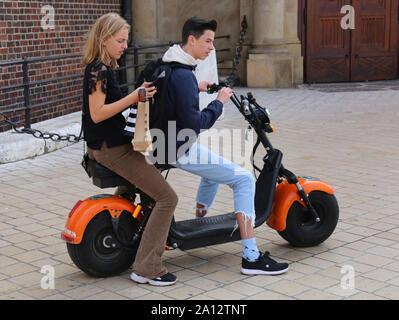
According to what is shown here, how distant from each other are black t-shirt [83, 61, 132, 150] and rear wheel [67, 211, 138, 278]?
443 mm

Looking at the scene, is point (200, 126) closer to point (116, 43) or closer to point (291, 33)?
point (116, 43)

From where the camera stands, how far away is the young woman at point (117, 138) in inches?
168

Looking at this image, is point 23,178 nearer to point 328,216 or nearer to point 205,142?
point 205,142

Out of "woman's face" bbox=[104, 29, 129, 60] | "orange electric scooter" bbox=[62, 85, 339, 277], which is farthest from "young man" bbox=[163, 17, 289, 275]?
"woman's face" bbox=[104, 29, 129, 60]

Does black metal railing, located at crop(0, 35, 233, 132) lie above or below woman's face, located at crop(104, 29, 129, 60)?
below

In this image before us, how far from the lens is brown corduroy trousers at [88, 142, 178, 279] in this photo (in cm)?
437

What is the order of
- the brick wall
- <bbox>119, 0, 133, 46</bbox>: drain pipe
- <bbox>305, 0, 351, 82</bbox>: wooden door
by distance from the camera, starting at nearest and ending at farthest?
the brick wall
<bbox>119, 0, 133, 46</bbox>: drain pipe
<bbox>305, 0, 351, 82</bbox>: wooden door

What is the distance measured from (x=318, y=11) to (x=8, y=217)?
34.9 ft

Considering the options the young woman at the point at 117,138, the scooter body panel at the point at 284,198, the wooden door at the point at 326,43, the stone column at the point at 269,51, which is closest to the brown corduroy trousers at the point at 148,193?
the young woman at the point at 117,138

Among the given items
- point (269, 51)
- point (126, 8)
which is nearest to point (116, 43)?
point (126, 8)

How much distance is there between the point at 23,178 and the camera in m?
7.54

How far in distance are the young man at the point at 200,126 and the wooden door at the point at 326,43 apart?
1107cm

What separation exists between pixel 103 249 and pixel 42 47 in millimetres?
6757

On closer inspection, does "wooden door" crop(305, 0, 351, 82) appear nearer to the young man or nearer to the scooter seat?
the young man
